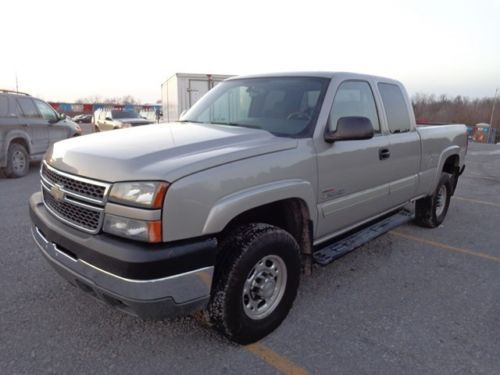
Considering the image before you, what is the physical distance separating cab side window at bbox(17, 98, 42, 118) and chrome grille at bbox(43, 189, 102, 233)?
7.81 m

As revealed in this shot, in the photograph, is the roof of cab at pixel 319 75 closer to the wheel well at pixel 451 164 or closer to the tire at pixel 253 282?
the tire at pixel 253 282

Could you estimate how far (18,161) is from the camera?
9141 millimetres

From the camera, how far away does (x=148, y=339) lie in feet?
9.19

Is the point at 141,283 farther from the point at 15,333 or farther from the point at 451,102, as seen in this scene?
the point at 451,102

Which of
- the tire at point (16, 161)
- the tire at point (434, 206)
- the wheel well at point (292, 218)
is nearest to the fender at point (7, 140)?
the tire at point (16, 161)

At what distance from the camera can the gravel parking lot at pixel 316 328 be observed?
256cm

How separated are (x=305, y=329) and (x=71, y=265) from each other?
174 centimetres

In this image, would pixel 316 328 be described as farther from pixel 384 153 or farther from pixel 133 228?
pixel 384 153

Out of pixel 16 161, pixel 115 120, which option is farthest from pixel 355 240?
pixel 115 120

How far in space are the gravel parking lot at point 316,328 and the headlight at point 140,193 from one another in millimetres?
1114

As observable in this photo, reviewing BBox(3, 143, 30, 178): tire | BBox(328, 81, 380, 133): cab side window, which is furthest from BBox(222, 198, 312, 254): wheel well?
BBox(3, 143, 30, 178): tire

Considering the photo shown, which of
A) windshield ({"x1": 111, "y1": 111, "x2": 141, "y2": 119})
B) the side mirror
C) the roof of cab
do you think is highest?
the roof of cab

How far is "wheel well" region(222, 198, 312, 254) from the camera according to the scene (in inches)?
120

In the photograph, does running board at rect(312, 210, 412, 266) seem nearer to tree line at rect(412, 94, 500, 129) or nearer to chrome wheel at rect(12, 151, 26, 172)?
chrome wheel at rect(12, 151, 26, 172)
